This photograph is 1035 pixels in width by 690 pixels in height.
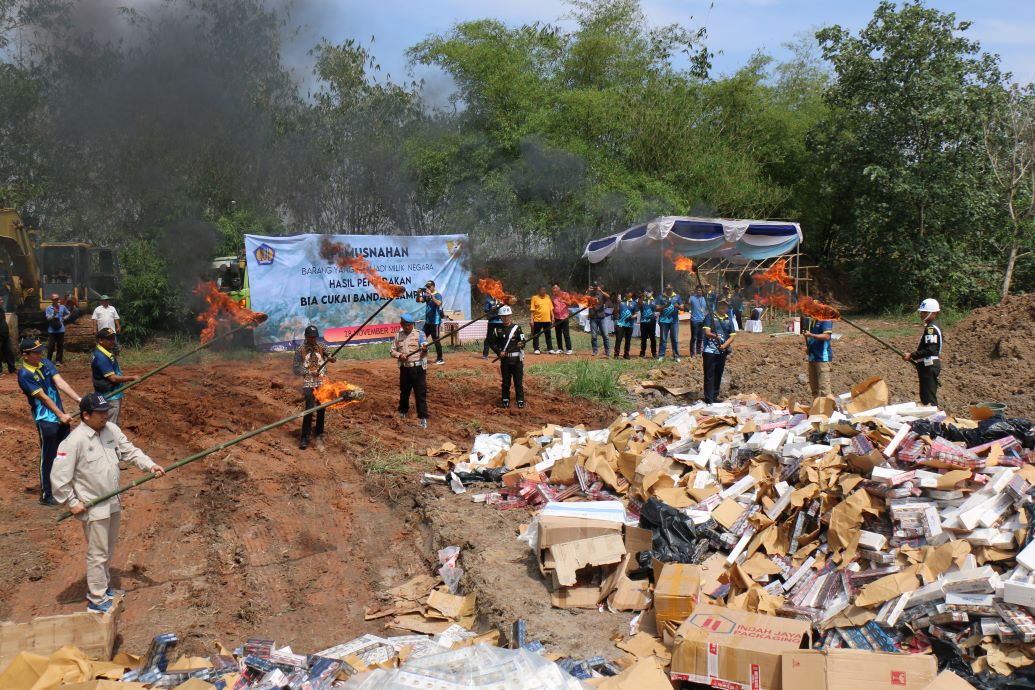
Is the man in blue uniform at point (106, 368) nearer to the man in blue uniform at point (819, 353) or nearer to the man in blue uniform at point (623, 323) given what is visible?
the man in blue uniform at point (819, 353)

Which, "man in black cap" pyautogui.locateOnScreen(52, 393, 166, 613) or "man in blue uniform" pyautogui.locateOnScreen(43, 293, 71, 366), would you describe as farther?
"man in blue uniform" pyautogui.locateOnScreen(43, 293, 71, 366)

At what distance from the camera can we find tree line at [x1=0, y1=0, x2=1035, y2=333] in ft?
64.0

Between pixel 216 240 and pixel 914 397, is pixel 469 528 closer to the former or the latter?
pixel 914 397

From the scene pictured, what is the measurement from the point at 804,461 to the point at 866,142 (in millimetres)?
21730

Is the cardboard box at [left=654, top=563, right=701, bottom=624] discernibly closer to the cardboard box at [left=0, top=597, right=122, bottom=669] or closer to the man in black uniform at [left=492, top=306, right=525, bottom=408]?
the cardboard box at [left=0, top=597, right=122, bottom=669]

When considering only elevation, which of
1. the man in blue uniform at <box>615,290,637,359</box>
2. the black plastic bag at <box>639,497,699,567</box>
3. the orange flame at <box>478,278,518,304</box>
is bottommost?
the black plastic bag at <box>639,497,699,567</box>

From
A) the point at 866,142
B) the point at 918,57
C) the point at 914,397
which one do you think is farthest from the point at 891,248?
the point at 914,397

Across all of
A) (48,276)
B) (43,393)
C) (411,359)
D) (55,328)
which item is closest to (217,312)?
(55,328)

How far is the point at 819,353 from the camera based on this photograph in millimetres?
11125

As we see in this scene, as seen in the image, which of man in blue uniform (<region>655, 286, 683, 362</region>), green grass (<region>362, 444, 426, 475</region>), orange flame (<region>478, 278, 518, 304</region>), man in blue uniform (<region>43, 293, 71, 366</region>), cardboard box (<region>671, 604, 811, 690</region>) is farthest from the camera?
man in blue uniform (<region>43, 293, 71, 366</region>)

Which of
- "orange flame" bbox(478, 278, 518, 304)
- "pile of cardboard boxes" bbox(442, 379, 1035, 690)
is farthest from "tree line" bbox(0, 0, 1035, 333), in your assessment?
"pile of cardboard boxes" bbox(442, 379, 1035, 690)

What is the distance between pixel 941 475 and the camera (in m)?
6.07

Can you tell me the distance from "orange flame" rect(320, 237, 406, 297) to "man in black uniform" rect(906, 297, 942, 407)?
11.5 meters

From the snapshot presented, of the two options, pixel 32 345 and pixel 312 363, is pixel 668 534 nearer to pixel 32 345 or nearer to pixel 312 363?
pixel 312 363
